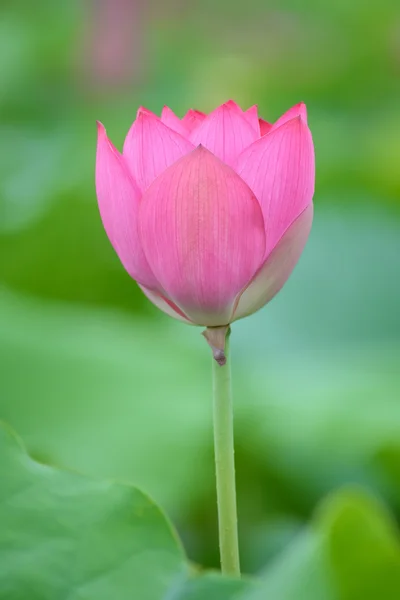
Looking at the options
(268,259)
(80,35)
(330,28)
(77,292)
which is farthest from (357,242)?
(330,28)

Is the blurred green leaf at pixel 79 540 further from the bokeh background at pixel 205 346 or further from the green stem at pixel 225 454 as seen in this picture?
the bokeh background at pixel 205 346

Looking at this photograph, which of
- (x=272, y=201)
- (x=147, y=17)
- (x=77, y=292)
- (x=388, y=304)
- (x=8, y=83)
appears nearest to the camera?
(x=272, y=201)

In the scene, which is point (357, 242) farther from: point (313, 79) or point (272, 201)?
point (313, 79)

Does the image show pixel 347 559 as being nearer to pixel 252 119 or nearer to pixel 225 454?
pixel 225 454

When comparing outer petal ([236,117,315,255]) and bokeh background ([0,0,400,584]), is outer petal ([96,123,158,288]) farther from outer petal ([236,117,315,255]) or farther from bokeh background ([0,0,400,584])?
bokeh background ([0,0,400,584])

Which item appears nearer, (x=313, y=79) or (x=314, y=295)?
(x=314, y=295)

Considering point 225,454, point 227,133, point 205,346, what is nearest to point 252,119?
point 227,133
